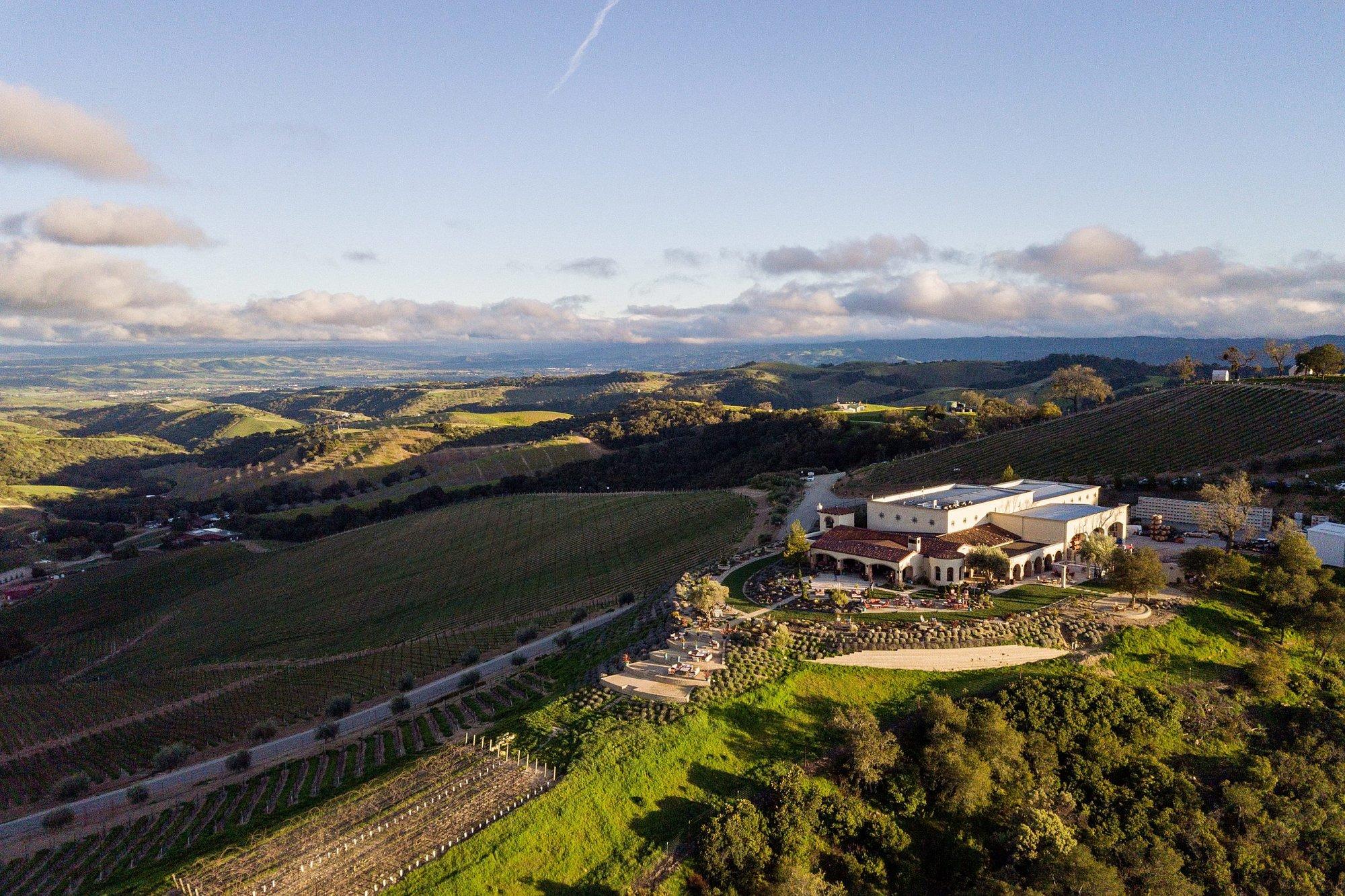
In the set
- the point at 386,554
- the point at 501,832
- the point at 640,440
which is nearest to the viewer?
the point at 501,832

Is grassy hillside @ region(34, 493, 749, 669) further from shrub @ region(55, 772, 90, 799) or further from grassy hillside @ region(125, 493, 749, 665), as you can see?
shrub @ region(55, 772, 90, 799)

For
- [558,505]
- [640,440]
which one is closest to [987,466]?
[558,505]

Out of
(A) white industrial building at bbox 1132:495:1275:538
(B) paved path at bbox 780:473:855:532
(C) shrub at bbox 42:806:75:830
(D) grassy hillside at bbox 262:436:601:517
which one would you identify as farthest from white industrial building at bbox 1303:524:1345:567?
(D) grassy hillside at bbox 262:436:601:517

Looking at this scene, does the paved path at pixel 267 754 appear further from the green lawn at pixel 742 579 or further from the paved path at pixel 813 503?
the paved path at pixel 813 503

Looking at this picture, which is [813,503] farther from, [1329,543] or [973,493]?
[1329,543]

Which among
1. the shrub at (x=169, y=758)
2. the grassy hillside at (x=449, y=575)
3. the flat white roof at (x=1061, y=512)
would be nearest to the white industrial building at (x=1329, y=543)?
the flat white roof at (x=1061, y=512)

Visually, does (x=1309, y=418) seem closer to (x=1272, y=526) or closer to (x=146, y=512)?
(x=1272, y=526)
